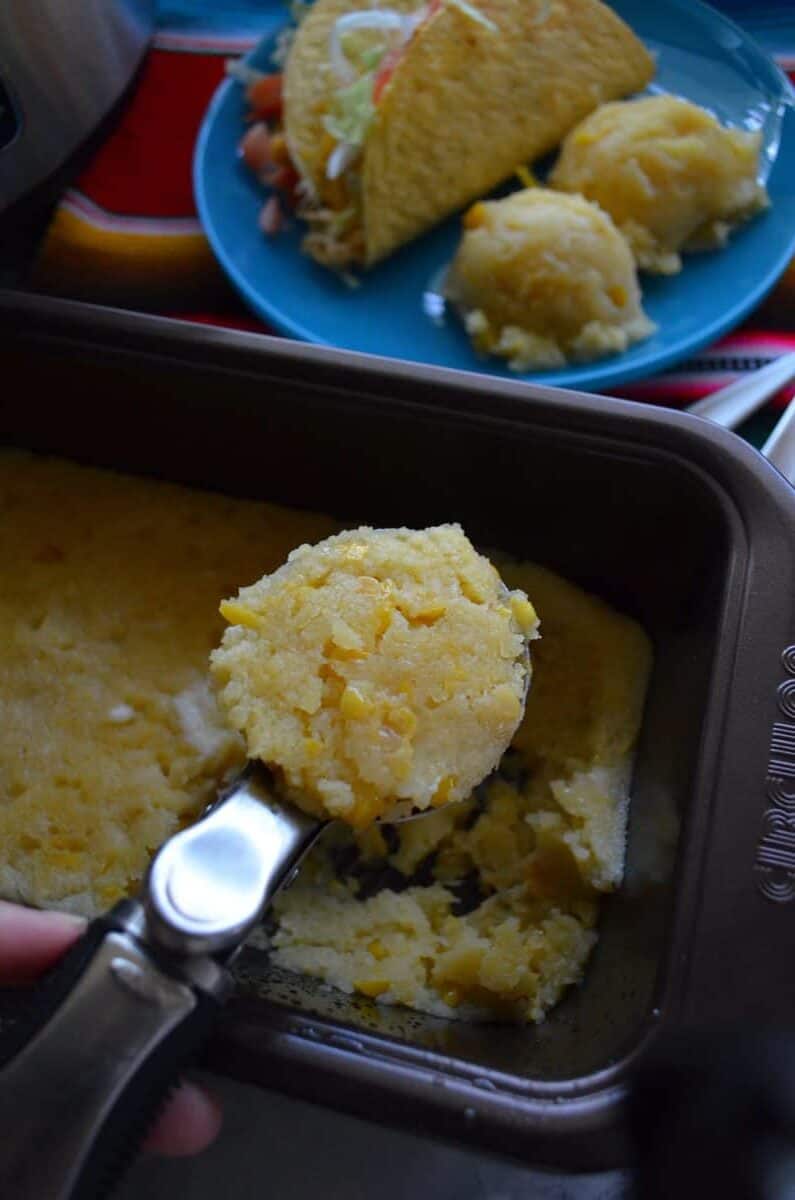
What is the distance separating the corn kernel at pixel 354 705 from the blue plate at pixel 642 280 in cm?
61

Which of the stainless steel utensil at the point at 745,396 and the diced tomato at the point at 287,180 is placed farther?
the diced tomato at the point at 287,180

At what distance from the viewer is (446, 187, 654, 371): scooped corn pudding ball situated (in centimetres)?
132

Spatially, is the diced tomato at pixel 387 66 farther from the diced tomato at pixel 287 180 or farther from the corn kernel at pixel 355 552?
the corn kernel at pixel 355 552

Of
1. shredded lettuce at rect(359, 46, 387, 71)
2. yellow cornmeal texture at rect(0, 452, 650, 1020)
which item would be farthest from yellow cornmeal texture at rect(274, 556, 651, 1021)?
shredded lettuce at rect(359, 46, 387, 71)

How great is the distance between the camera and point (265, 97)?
4.99ft

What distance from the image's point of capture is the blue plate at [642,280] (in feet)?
4.35

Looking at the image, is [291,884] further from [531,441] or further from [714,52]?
[714,52]

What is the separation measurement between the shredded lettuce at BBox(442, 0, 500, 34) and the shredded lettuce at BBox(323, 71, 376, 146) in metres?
0.16

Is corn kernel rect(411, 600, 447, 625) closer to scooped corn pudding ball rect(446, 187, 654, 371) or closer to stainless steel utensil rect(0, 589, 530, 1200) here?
stainless steel utensil rect(0, 589, 530, 1200)

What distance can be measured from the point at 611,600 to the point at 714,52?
3.26 ft

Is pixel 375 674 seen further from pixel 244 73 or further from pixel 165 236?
pixel 244 73

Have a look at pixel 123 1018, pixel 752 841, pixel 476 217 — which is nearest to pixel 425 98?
pixel 476 217

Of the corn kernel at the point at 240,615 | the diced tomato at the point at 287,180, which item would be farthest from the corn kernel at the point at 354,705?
the diced tomato at the point at 287,180

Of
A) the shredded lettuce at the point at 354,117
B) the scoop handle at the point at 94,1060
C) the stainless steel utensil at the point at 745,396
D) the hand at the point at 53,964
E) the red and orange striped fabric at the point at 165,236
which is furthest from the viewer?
the shredded lettuce at the point at 354,117
